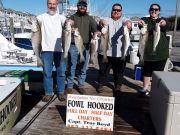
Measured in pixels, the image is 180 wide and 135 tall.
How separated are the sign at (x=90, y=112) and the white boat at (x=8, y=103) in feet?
2.97

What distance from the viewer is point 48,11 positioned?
5.26m

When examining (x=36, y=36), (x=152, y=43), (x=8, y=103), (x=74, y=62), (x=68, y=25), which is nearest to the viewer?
(x=8, y=103)

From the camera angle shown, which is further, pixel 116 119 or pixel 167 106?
pixel 116 119

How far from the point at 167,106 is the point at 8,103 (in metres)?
2.36

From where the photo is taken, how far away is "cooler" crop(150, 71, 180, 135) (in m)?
3.43

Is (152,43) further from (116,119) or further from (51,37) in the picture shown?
(51,37)

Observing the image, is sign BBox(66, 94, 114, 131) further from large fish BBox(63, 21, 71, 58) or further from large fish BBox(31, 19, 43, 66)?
large fish BBox(31, 19, 43, 66)

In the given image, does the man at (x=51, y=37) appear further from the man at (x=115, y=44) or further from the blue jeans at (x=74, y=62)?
the man at (x=115, y=44)

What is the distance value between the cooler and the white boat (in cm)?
212

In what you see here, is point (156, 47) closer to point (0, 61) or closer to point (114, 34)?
point (114, 34)

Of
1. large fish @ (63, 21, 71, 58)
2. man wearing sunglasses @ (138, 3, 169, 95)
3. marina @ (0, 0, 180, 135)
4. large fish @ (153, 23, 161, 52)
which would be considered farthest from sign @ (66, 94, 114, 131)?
man wearing sunglasses @ (138, 3, 169, 95)

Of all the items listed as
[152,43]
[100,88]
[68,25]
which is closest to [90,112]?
[68,25]

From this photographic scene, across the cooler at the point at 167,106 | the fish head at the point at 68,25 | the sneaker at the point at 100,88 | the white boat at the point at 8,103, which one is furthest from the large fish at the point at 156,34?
the white boat at the point at 8,103

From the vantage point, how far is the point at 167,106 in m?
3.47
